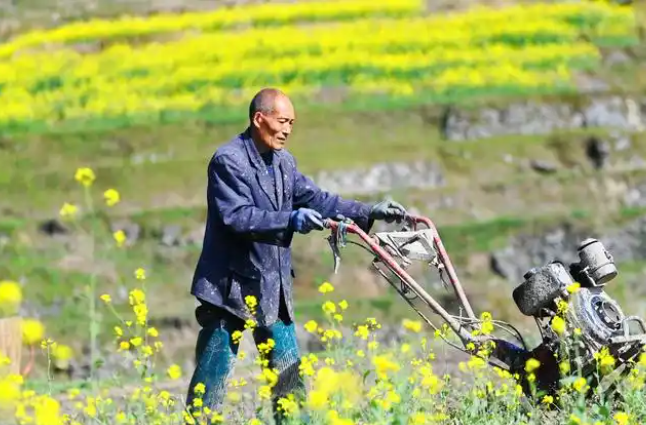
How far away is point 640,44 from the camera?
16.9 meters

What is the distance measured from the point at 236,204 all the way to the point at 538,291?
137cm

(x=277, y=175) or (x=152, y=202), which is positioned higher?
(x=277, y=175)

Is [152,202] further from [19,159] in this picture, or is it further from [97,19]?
[97,19]

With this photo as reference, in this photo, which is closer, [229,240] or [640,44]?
[229,240]

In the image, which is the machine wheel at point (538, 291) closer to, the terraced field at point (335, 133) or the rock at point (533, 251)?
the terraced field at point (335, 133)

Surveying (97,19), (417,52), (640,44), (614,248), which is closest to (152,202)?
(614,248)

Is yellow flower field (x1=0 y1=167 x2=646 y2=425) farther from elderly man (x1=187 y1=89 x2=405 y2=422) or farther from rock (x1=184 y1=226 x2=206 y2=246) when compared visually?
rock (x1=184 y1=226 x2=206 y2=246)

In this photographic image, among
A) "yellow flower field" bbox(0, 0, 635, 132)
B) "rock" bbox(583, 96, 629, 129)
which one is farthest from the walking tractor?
"yellow flower field" bbox(0, 0, 635, 132)

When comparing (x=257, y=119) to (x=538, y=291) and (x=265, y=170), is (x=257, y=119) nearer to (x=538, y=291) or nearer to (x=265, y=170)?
(x=265, y=170)

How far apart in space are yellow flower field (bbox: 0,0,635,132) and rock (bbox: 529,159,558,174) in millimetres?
2184

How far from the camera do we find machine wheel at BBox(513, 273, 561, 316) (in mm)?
6082

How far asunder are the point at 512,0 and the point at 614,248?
9.61 m

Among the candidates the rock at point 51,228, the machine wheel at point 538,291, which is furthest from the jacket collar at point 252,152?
the rock at point 51,228

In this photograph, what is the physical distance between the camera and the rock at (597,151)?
13258 mm
